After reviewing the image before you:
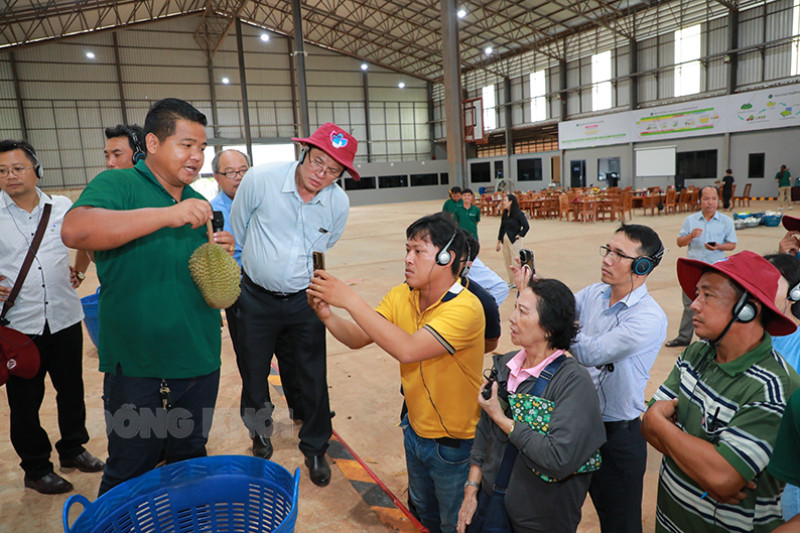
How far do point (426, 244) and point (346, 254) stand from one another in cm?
969

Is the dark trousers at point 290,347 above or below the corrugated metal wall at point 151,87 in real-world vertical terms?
below

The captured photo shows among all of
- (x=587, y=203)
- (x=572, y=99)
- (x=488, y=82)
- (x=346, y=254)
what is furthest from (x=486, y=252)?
(x=488, y=82)

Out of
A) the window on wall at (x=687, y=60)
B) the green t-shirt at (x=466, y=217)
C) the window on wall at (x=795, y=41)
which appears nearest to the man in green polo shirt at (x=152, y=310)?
the green t-shirt at (x=466, y=217)

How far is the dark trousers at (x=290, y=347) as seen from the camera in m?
2.88

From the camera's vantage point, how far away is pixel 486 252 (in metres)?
11.4

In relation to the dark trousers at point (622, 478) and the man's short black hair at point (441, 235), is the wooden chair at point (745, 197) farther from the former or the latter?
the man's short black hair at point (441, 235)

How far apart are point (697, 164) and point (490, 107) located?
13550mm

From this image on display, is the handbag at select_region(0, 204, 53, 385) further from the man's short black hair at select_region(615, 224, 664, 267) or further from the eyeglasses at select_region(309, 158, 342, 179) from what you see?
the man's short black hair at select_region(615, 224, 664, 267)

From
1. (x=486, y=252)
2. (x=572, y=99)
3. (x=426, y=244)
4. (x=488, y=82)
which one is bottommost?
(x=486, y=252)

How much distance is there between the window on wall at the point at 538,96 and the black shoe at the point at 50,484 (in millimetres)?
29347

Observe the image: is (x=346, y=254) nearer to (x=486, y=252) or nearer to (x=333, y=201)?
(x=486, y=252)

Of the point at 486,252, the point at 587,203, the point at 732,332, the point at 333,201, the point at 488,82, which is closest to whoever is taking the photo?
the point at 732,332

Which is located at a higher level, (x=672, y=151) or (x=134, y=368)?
(x=672, y=151)

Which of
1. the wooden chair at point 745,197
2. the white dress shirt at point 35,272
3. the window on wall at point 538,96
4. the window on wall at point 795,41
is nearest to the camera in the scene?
the white dress shirt at point 35,272
